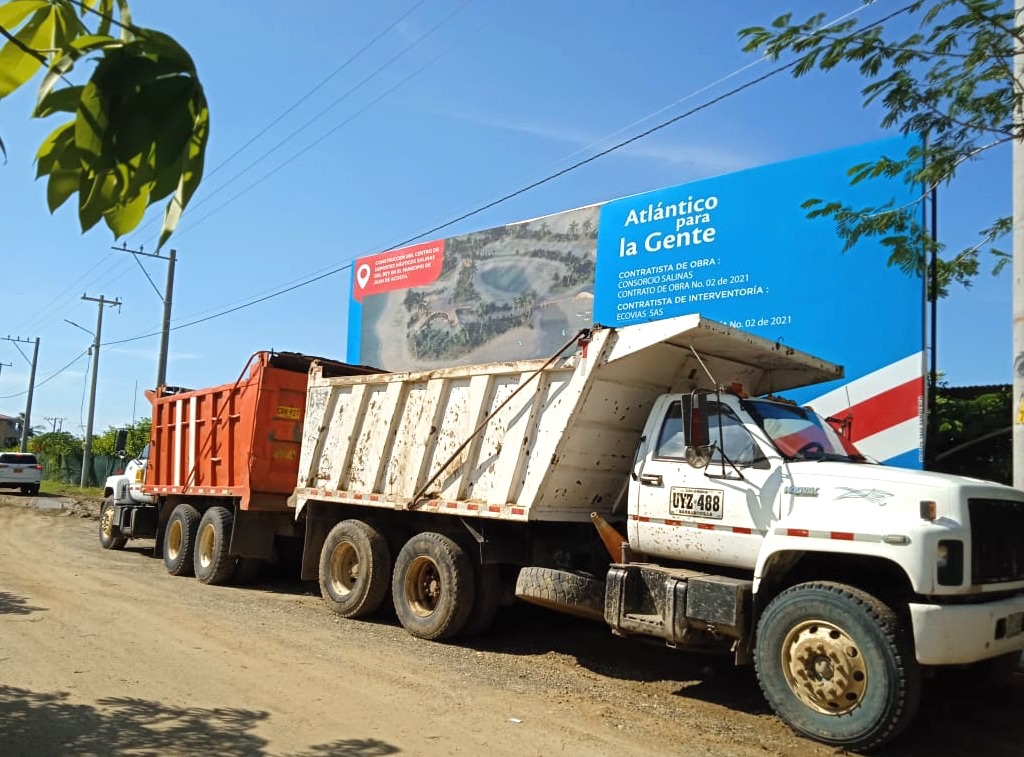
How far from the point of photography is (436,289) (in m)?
18.2

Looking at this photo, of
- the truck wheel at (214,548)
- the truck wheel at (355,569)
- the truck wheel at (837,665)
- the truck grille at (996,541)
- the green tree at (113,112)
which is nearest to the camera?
the green tree at (113,112)

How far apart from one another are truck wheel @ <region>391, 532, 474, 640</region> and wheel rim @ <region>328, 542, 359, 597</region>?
0.79 meters

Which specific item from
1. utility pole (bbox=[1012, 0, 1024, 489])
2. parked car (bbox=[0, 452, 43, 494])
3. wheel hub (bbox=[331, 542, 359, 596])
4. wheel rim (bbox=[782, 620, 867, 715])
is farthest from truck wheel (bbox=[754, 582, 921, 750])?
parked car (bbox=[0, 452, 43, 494])

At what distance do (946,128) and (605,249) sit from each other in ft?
25.5

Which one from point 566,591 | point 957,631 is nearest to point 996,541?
point 957,631

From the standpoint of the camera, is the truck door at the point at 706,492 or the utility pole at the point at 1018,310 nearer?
the truck door at the point at 706,492

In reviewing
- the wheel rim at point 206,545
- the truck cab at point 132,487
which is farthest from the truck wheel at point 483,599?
the truck cab at point 132,487

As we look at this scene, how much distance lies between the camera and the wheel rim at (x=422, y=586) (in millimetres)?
8398

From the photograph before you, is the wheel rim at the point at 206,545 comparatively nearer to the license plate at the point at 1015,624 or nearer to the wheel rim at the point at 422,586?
the wheel rim at the point at 422,586

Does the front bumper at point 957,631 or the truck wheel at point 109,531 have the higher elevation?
the front bumper at point 957,631

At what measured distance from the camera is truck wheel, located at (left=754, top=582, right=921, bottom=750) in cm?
500

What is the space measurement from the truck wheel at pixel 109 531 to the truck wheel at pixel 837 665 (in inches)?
525

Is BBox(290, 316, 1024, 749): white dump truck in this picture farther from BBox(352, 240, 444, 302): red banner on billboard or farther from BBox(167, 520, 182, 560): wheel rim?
BBox(352, 240, 444, 302): red banner on billboard

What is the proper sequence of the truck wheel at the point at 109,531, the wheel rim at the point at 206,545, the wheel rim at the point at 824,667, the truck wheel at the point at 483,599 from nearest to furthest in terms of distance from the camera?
1. the wheel rim at the point at 824,667
2. the truck wheel at the point at 483,599
3. the wheel rim at the point at 206,545
4. the truck wheel at the point at 109,531
